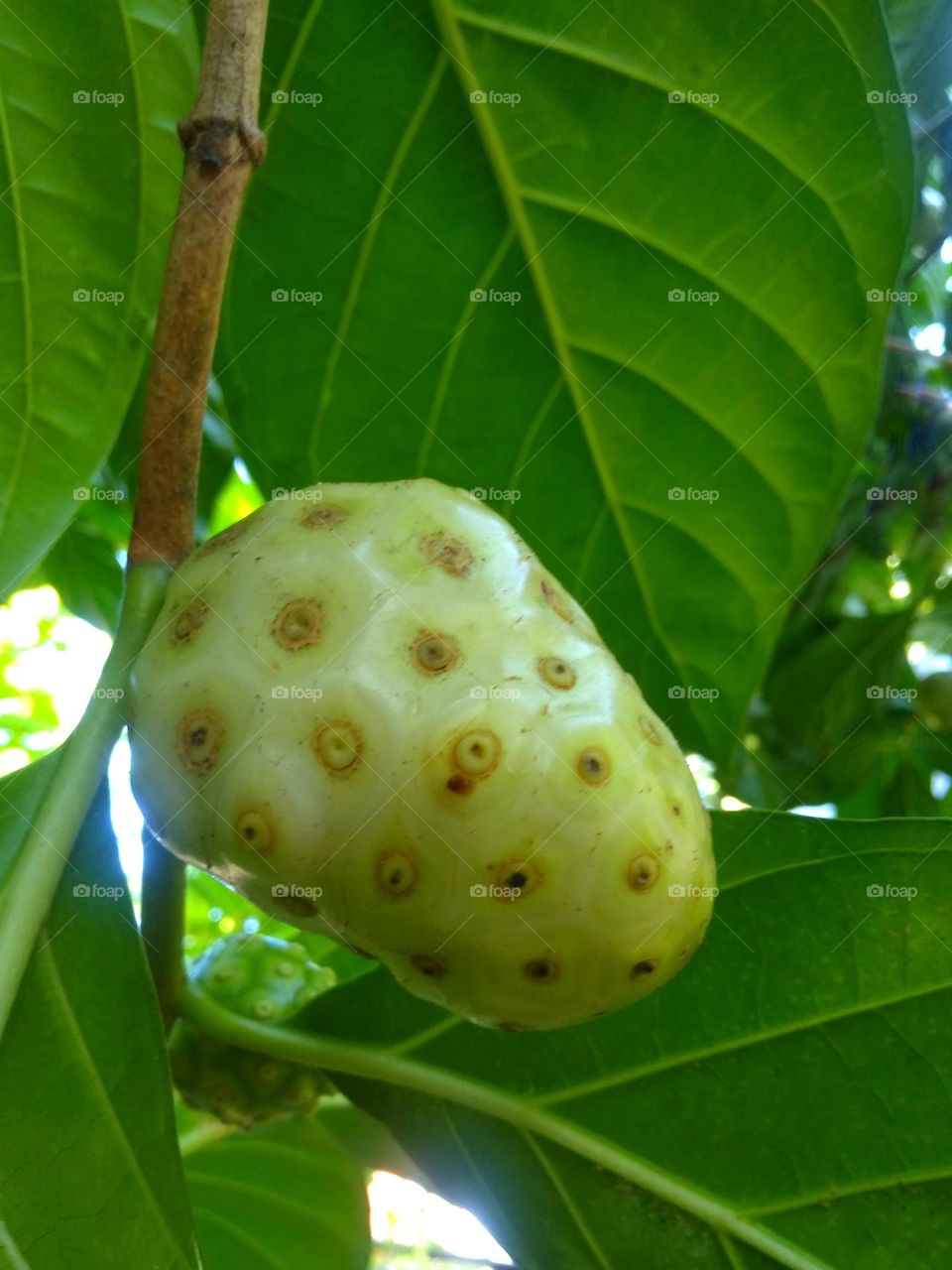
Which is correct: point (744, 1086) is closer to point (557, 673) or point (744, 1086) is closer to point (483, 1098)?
point (483, 1098)

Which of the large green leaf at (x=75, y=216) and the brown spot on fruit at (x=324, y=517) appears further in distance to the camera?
the large green leaf at (x=75, y=216)

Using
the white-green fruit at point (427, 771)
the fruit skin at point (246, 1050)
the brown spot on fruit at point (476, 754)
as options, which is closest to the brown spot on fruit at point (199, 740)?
the white-green fruit at point (427, 771)

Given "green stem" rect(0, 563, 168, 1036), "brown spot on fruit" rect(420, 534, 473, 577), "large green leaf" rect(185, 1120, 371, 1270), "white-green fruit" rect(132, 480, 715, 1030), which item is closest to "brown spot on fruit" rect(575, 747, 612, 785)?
"white-green fruit" rect(132, 480, 715, 1030)

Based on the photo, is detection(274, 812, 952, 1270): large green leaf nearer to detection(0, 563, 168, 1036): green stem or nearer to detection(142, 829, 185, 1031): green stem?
detection(142, 829, 185, 1031): green stem

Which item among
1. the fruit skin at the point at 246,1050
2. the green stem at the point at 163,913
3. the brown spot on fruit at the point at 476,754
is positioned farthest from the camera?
the fruit skin at the point at 246,1050

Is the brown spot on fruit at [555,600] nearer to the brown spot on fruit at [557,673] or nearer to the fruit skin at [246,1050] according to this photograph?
the brown spot on fruit at [557,673]

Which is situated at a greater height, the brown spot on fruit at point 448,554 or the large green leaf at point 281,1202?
the brown spot on fruit at point 448,554

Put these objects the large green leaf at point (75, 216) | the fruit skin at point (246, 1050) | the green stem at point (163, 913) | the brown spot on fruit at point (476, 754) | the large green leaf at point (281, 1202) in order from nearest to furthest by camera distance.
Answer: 1. the brown spot on fruit at point (476, 754)
2. the green stem at point (163, 913)
3. the large green leaf at point (75, 216)
4. the fruit skin at point (246, 1050)
5. the large green leaf at point (281, 1202)
